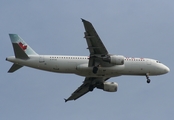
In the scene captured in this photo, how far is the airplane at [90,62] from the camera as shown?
68175 mm

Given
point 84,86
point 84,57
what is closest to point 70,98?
point 84,86

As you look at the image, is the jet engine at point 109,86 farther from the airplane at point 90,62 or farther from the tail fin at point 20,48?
the tail fin at point 20,48

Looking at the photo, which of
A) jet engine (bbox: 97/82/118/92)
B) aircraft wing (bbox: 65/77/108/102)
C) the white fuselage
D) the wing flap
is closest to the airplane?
the white fuselage

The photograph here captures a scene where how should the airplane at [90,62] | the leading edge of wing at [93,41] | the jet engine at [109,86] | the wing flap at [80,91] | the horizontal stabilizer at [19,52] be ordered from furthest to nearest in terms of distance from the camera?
the wing flap at [80,91]
the jet engine at [109,86]
the airplane at [90,62]
the horizontal stabilizer at [19,52]
the leading edge of wing at [93,41]

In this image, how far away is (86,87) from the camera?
78.2 metres

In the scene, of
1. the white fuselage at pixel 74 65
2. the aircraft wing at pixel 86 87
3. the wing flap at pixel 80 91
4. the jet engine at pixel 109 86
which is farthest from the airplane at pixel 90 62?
the wing flap at pixel 80 91

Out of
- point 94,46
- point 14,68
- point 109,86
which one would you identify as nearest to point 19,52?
point 14,68

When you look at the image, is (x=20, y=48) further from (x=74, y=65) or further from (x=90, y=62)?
(x=90, y=62)

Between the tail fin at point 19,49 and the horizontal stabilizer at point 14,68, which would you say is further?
the horizontal stabilizer at point 14,68

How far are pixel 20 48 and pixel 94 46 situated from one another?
10101 mm

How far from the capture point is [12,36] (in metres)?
70.4

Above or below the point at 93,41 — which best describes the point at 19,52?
below

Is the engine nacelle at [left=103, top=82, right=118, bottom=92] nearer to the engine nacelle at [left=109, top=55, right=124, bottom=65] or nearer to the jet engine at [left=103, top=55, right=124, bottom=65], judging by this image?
the engine nacelle at [left=109, top=55, right=124, bottom=65]

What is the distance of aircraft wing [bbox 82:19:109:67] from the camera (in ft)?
212
